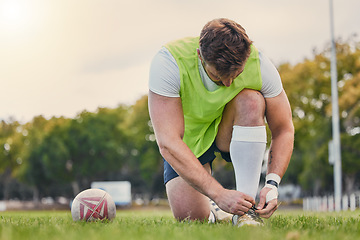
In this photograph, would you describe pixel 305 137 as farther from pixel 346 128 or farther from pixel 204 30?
pixel 204 30

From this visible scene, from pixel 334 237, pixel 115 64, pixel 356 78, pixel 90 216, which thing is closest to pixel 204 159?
pixel 90 216

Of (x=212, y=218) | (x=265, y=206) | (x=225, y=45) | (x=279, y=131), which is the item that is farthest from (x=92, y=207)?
(x=225, y=45)

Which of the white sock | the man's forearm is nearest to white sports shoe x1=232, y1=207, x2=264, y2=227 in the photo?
the man's forearm

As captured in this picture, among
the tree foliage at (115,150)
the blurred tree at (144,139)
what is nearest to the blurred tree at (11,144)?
the tree foliage at (115,150)

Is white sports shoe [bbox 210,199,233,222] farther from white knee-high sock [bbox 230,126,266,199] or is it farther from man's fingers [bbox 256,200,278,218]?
man's fingers [bbox 256,200,278,218]

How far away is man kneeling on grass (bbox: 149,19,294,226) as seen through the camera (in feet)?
12.0

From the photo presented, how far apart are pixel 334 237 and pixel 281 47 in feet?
105

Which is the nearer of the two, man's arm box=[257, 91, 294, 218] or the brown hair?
the brown hair

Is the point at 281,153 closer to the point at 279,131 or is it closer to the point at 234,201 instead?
the point at 279,131

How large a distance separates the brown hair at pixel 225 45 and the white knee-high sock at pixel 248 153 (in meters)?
0.77

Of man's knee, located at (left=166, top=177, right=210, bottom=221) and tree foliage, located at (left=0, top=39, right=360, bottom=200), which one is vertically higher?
man's knee, located at (left=166, top=177, right=210, bottom=221)

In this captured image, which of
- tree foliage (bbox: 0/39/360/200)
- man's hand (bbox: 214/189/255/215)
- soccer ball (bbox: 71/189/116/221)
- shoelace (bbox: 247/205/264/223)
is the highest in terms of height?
man's hand (bbox: 214/189/255/215)

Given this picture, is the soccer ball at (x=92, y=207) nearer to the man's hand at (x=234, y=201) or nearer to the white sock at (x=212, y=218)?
the white sock at (x=212, y=218)

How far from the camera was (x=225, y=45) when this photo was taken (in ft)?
11.6
